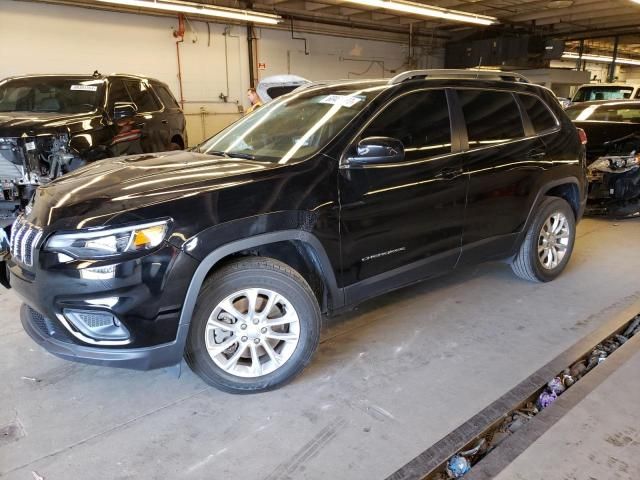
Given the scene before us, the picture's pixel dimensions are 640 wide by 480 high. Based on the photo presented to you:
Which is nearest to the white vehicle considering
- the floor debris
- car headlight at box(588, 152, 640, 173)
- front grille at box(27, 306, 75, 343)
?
car headlight at box(588, 152, 640, 173)

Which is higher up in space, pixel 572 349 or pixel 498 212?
pixel 498 212

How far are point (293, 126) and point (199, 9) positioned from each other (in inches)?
312

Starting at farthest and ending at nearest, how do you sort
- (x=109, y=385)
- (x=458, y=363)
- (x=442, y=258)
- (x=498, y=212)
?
(x=498, y=212)
(x=442, y=258)
(x=458, y=363)
(x=109, y=385)

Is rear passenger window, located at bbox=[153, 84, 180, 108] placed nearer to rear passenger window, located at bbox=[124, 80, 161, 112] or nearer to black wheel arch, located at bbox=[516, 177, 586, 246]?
rear passenger window, located at bbox=[124, 80, 161, 112]

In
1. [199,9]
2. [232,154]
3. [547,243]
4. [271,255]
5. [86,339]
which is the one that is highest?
[199,9]

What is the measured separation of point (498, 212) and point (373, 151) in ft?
4.67

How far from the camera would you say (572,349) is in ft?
10.3

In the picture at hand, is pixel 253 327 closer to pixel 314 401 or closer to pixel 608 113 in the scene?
pixel 314 401

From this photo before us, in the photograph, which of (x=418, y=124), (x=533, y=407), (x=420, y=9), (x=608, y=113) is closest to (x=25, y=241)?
(x=418, y=124)

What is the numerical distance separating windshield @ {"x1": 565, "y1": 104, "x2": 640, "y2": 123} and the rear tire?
384 centimetres

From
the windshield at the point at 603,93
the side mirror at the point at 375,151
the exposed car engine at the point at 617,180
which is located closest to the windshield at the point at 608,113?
the exposed car engine at the point at 617,180

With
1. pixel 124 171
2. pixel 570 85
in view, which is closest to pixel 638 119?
pixel 124 171

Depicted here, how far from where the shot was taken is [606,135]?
6922 millimetres

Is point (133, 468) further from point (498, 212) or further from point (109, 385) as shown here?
point (498, 212)
